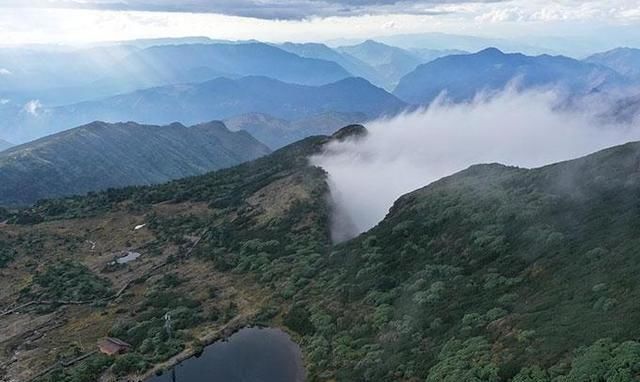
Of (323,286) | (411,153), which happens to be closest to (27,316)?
(323,286)

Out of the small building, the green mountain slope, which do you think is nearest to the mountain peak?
the green mountain slope

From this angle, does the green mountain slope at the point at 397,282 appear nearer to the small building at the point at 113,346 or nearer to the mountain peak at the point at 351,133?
the small building at the point at 113,346

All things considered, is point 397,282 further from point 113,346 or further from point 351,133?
point 351,133

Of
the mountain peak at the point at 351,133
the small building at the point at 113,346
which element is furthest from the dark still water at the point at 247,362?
the mountain peak at the point at 351,133

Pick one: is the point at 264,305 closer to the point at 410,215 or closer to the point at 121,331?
the point at 121,331

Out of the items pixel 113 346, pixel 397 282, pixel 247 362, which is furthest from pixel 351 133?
pixel 247 362

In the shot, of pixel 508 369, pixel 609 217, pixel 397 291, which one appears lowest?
pixel 397 291
